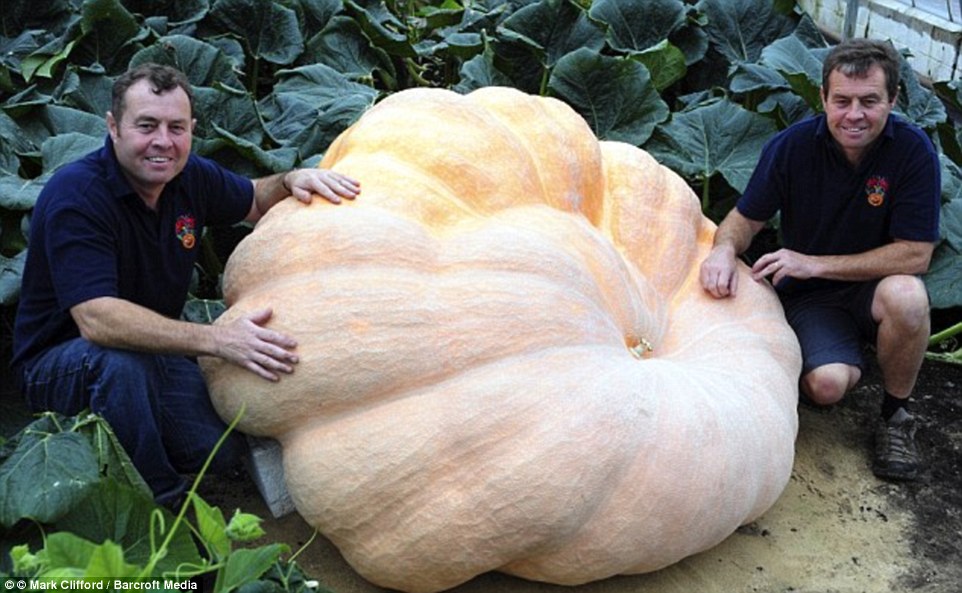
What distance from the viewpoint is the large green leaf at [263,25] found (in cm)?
540

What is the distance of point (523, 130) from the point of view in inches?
139

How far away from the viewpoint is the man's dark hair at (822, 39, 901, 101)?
140 inches

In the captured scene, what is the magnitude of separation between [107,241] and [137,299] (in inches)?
10.0

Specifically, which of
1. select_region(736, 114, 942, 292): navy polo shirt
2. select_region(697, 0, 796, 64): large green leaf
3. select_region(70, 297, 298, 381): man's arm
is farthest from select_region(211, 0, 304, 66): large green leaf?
select_region(70, 297, 298, 381): man's arm

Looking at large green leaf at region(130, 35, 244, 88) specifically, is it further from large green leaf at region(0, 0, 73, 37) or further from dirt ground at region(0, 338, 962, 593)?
dirt ground at region(0, 338, 962, 593)

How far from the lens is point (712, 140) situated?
4.56 meters

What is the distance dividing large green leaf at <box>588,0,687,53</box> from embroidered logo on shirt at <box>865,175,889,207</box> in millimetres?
1946

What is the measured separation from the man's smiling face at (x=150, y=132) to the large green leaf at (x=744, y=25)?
3175 mm

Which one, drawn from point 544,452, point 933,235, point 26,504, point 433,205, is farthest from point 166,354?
point 933,235

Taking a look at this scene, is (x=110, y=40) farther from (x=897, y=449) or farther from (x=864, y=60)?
(x=897, y=449)

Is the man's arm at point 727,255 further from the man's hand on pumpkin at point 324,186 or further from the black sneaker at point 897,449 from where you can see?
the man's hand on pumpkin at point 324,186

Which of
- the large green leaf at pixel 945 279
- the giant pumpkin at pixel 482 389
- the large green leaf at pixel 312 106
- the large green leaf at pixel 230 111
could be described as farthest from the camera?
the large green leaf at pixel 312 106

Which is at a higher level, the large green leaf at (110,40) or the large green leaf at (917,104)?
the large green leaf at (110,40)

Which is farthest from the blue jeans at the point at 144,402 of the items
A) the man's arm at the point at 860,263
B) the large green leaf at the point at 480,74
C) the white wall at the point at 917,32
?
the white wall at the point at 917,32
